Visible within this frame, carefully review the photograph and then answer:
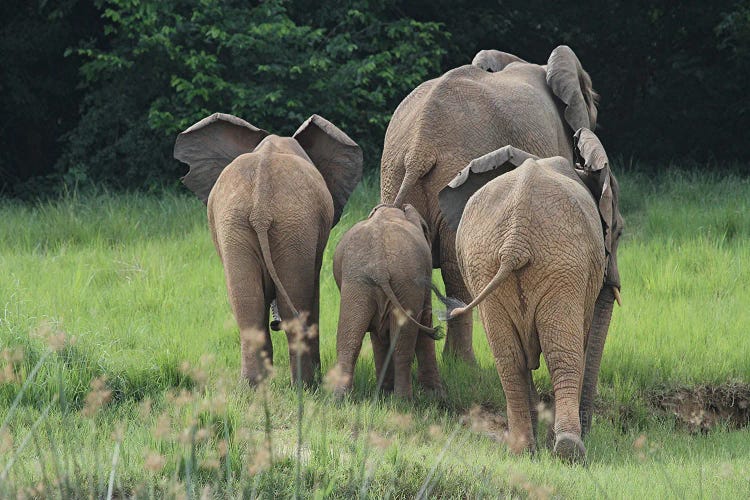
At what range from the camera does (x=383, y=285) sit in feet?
22.1

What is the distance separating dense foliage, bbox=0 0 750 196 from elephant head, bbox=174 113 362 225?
729 centimetres

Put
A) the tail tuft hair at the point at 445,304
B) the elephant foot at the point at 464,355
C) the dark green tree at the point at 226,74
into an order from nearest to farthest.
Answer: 1. the tail tuft hair at the point at 445,304
2. the elephant foot at the point at 464,355
3. the dark green tree at the point at 226,74

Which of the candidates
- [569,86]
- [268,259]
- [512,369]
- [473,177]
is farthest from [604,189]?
[569,86]

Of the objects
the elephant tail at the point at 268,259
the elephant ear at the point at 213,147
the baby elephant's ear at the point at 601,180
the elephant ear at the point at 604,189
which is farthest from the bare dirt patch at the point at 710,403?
the elephant ear at the point at 213,147

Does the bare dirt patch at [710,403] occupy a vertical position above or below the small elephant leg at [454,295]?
below

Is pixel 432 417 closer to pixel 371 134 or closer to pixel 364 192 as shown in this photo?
pixel 364 192

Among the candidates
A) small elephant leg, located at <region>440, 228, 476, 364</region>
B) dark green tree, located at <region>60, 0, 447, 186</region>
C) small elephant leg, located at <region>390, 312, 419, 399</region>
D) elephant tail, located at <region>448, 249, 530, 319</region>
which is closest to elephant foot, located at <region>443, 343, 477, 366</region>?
small elephant leg, located at <region>440, 228, 476, 364</region>

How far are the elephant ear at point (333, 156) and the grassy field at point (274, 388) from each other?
1112mm

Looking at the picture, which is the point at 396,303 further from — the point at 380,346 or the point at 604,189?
the point at 604,189

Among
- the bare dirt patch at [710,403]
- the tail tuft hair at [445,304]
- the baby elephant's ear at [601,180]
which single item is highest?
the baby elephant's ear at [601,180]

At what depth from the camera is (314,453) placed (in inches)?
213

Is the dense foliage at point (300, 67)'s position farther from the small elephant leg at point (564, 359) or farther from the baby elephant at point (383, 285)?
the small elephant leg at point (564, 359)

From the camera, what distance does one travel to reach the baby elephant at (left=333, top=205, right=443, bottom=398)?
6797 millimetres

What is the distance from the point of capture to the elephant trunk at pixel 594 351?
6879 millimetres
